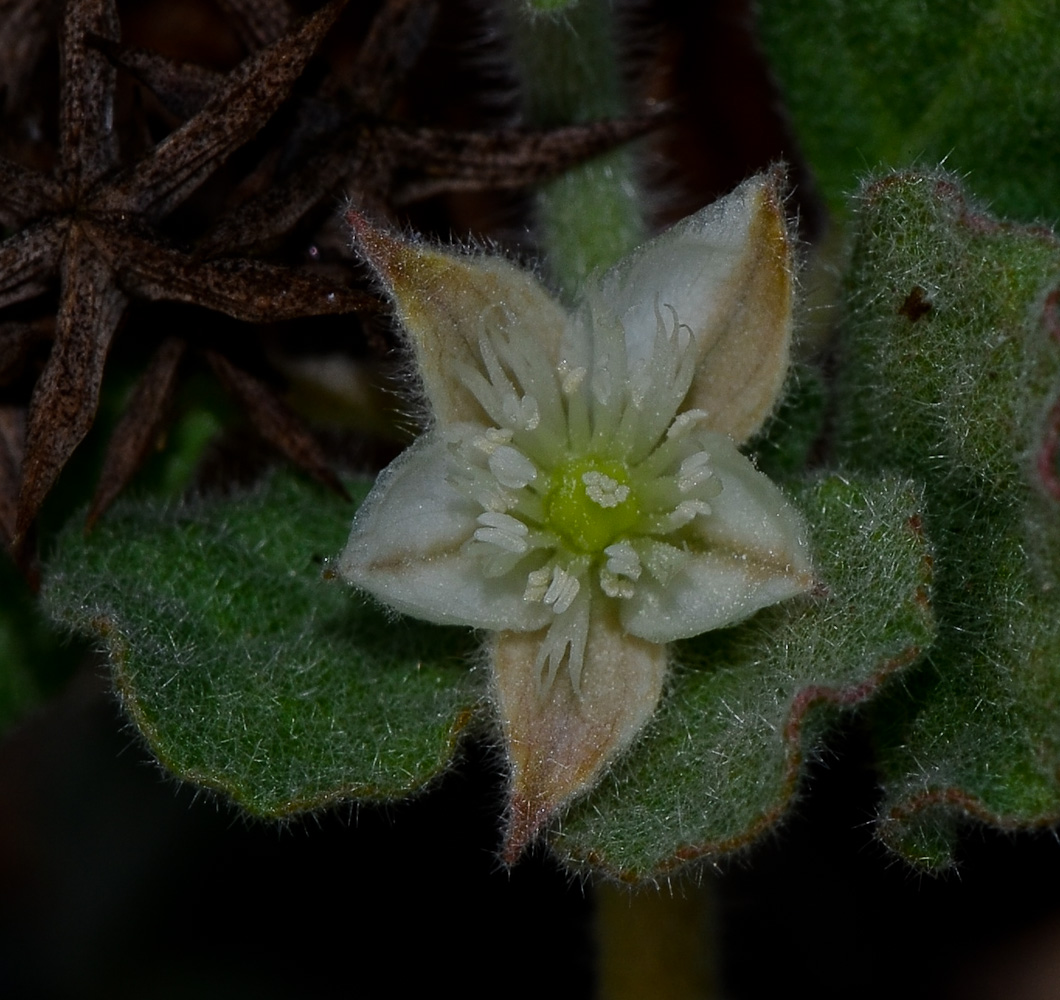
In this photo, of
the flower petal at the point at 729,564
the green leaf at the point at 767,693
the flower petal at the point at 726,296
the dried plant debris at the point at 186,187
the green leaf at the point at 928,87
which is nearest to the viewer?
the green leaf at the point at 767,693

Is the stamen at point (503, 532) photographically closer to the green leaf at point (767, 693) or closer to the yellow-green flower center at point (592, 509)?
the yellow-green flower center at point (592, 509)

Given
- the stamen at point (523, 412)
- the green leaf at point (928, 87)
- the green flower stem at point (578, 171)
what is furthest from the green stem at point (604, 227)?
the stamen at point (523, 412)

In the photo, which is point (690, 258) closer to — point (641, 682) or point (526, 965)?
point (641, 682)

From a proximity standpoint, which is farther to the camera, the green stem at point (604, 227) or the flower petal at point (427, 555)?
the green stem at point (604, 227)

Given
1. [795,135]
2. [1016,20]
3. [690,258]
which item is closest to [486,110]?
[795,135]

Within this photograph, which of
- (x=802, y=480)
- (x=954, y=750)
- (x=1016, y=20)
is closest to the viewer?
(x=954, y=750)

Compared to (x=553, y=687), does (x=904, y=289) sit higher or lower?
higher
